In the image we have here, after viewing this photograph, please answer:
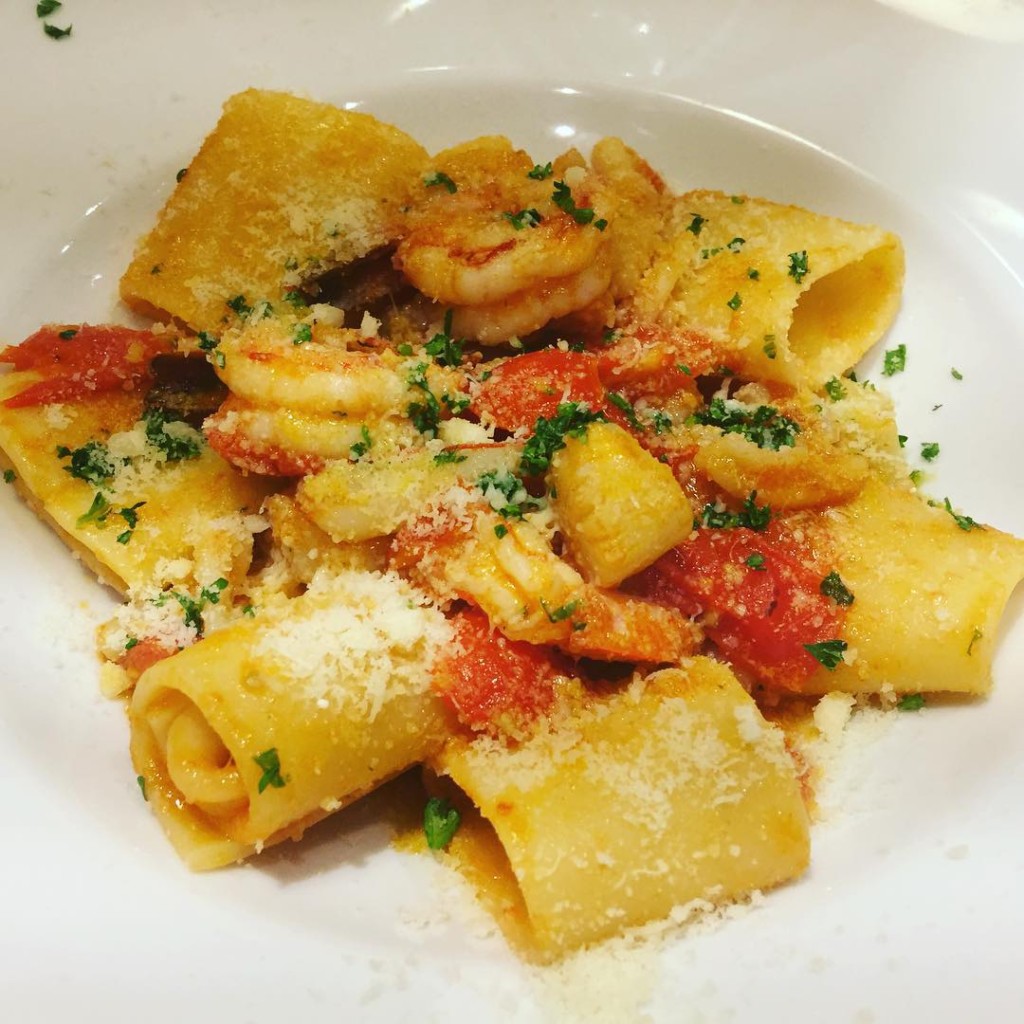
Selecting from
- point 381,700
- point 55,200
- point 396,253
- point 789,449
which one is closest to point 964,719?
point 789,449

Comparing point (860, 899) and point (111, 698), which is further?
point (111, 698)

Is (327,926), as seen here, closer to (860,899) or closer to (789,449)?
(860,899)

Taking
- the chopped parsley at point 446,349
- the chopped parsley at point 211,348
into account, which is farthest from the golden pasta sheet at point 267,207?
the chopped parsley at point 446,349

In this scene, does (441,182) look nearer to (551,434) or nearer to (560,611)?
(551,434)

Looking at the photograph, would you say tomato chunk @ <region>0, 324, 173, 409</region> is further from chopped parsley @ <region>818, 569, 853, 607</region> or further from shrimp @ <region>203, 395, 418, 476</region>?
chopped parsley @ <region>818, 569, 853, 607</region>

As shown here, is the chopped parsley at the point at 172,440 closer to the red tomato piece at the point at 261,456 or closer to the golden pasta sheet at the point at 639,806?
the red tomato piece at the point at 261,456
